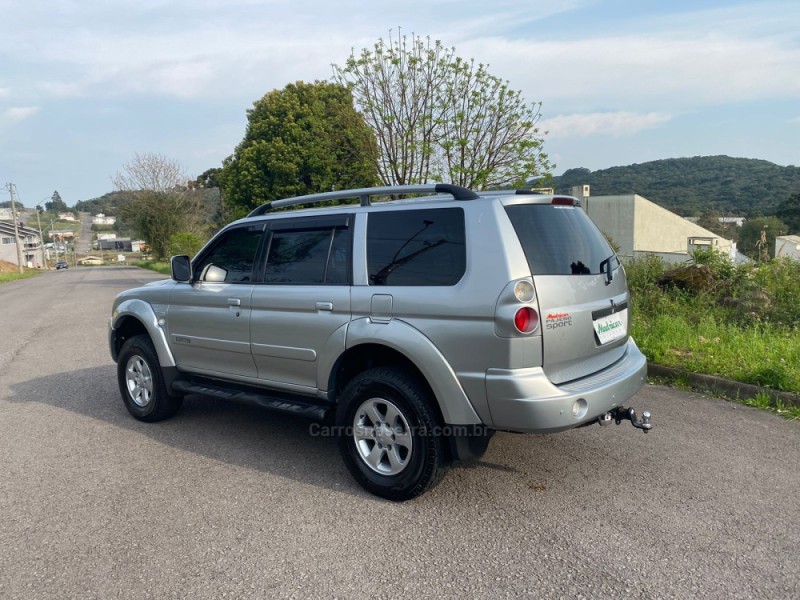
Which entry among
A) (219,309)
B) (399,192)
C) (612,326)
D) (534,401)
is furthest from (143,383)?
(612,326)

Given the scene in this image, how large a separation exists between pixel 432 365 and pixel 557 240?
1.10m

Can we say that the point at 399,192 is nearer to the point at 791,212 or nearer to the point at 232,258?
the point at 232,258

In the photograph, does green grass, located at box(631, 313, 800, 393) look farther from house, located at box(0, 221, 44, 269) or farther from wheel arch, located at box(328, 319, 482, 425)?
house, located at box(0, 221, 44, 269)

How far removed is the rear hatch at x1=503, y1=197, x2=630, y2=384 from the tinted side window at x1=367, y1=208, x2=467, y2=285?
0.37m

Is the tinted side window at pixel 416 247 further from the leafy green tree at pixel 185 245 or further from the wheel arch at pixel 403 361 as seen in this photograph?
the leafy green tree at pixel 185 245

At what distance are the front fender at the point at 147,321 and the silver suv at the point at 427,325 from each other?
72cm

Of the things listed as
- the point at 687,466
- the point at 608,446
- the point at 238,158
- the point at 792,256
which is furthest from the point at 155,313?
the point at 238,158

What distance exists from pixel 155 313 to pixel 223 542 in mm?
2775

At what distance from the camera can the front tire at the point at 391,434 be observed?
3562 mm

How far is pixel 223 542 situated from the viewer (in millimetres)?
3295

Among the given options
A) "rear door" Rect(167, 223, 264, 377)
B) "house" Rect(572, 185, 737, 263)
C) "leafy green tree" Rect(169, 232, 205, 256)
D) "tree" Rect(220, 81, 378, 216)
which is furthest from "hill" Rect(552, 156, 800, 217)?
"rear door" Rect(167, 223, 264, 377)

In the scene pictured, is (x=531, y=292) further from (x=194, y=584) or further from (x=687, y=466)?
(x=194, y=584)

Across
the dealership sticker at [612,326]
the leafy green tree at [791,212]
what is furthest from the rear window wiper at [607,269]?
the leafy green tree at [791,212]

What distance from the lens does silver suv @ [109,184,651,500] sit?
Result: 3.34m
